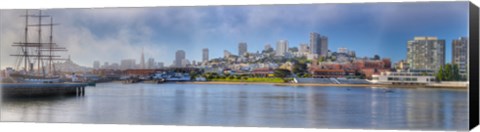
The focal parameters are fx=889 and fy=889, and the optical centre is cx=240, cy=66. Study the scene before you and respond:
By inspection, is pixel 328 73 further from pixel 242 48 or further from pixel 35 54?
pixel 35 54

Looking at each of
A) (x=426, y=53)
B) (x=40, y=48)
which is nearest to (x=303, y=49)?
(x=426, y=53)

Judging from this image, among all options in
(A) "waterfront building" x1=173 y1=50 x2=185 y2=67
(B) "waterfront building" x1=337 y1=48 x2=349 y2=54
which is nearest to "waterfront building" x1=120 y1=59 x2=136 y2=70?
(A) "waterfront building" x1=173 y1=50 x2=185 y2=67

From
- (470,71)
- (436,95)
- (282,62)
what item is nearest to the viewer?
(470,71)

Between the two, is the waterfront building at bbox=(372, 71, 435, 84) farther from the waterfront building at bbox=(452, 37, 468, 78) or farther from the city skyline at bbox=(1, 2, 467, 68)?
the waterfront building at bbox=(452, 37, 468, 78)

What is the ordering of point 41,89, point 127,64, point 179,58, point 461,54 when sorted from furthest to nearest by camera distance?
1. point 41,89
2. point 127,64
3. point 179,58
4. point 461,54

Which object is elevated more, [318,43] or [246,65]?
[318,43]

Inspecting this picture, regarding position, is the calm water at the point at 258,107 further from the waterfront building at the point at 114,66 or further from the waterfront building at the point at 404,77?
the waterfront building at the point at 114,66

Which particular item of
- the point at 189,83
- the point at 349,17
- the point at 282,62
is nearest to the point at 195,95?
the point at 189,83

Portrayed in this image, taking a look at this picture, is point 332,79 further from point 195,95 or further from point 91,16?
point 91,16
